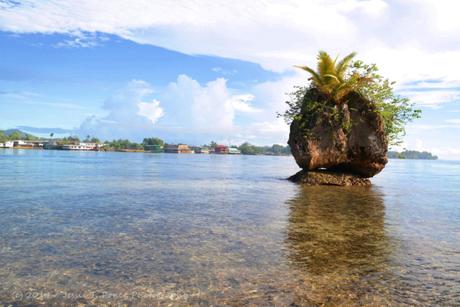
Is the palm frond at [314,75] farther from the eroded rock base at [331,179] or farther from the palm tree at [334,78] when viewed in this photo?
the eroded rock base at [331,179]

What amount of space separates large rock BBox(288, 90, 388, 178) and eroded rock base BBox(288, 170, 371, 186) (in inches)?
31.7

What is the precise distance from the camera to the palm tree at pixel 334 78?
25094 millimetres

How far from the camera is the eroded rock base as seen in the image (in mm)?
26375

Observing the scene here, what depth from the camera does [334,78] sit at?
2481 centimetres

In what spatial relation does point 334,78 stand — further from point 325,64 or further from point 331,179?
point 331,179

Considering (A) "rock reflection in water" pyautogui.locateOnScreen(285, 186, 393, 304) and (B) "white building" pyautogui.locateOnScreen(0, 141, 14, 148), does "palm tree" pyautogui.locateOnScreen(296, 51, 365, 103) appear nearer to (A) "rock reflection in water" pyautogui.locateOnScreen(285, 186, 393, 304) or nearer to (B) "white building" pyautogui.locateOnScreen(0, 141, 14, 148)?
(A) "rock reflection in water" pyautogui.locateOnScreen(285, 186, 393, 304)

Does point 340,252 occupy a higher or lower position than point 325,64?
lower

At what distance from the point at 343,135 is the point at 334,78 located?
4.27 m

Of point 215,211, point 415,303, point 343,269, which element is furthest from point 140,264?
point 215,211

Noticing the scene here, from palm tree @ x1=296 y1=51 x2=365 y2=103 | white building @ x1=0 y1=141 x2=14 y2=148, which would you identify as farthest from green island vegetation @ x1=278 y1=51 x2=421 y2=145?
white building @ x1=0 y1=141 x2=14 y2=148

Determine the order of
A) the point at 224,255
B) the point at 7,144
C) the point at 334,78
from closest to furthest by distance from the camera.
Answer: the point at 224,255
the point at 334,78
the point at 7,144

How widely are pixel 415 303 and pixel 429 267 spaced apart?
2.23 metres

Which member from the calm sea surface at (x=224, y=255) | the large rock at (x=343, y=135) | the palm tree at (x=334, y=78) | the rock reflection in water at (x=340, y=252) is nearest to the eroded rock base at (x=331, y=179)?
the large rock at (x=343, y=135)

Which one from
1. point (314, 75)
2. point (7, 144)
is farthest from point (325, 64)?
point (7, 144)
